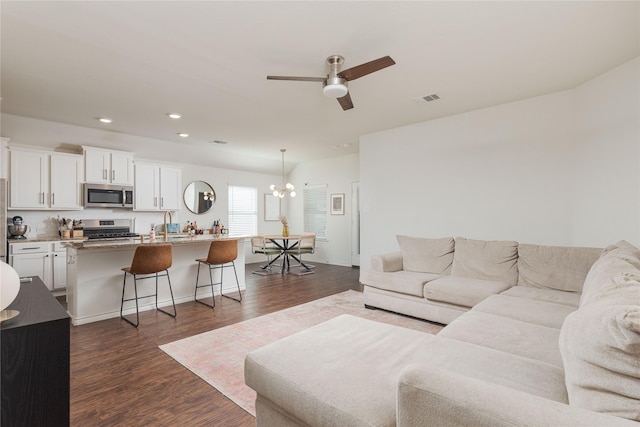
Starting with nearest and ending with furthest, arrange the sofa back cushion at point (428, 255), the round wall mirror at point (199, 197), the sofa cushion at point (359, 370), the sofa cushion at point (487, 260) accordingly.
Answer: the sofa cushion at point (359, 370) → the sofa cushion at point (487, 260) → the sofa back cushion at point (428, 255) → the round wall mirror at point (199, 197)

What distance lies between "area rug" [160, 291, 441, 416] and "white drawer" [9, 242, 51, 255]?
315 cm

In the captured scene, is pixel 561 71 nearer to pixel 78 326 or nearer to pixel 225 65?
pixel 225 65

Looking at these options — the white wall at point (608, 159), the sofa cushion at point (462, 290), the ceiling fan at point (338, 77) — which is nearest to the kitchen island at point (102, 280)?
the ceiling fan at point (338, 77)

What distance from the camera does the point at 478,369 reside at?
1.40 metres

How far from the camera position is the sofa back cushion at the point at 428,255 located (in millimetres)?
3881

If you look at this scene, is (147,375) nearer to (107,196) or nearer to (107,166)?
(107,196)

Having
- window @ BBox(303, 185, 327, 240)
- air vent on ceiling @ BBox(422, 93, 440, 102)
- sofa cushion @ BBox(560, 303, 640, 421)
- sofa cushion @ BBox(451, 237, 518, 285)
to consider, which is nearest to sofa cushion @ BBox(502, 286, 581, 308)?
sofa cushion @ BBox(451, 237, 518, 285)

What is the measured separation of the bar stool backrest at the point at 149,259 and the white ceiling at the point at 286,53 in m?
1.82

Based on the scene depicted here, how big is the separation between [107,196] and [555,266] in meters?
6.47

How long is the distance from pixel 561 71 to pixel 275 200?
262 inches

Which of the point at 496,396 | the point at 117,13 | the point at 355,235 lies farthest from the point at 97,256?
the point at 355,235

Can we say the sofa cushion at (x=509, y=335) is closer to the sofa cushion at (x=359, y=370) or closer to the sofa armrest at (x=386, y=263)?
the sofa cushion at (x=359, y=370)

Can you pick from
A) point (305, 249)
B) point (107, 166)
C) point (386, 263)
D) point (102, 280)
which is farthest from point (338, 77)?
point (107, 166)

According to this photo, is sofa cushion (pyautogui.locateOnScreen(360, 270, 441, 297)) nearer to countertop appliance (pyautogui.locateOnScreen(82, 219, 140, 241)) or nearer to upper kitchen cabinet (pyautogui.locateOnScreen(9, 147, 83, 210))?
countertop appliance (pyautogui.locateOnScreen(82, 219, 140, 241))
